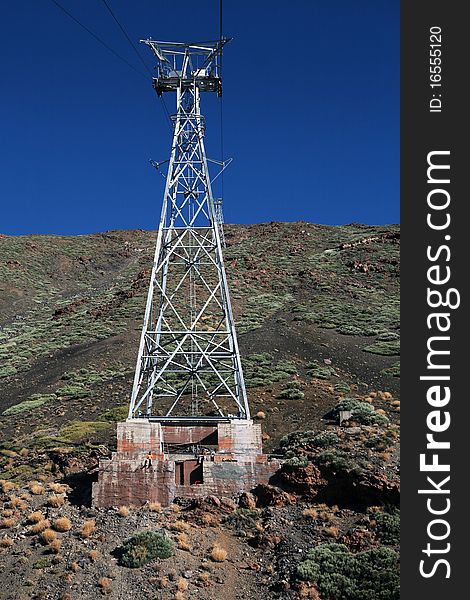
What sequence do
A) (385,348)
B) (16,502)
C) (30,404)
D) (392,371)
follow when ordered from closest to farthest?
(16,502)
(30,404)
(392,371)
(385,348)

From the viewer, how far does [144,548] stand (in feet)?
34.4

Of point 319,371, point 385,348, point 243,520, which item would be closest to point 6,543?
point 243,520

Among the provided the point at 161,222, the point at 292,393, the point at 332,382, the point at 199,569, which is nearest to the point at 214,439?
the point at 199,569

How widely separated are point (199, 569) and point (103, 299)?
131ft

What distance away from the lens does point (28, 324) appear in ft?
146

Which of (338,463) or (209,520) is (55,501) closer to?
(209,520)

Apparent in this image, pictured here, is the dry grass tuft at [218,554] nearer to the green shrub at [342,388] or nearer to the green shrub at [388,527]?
the green shrub at [388,527]

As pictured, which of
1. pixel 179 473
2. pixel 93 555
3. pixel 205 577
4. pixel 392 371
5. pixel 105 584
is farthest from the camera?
pixel 392 371

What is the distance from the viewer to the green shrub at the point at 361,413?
1759 centimetres

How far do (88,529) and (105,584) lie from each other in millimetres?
1810

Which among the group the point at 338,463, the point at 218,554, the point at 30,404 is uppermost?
the point at 30,404

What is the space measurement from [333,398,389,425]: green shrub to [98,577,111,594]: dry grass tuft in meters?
10.2

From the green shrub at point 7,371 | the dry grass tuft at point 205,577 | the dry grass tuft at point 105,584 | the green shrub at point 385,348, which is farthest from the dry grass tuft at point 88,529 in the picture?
the green shrub at point 7,371

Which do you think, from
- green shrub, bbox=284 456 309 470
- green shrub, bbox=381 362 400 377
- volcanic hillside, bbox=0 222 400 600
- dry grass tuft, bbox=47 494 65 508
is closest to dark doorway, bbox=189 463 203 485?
volcanic hillside, bbox=0 222 400 600
